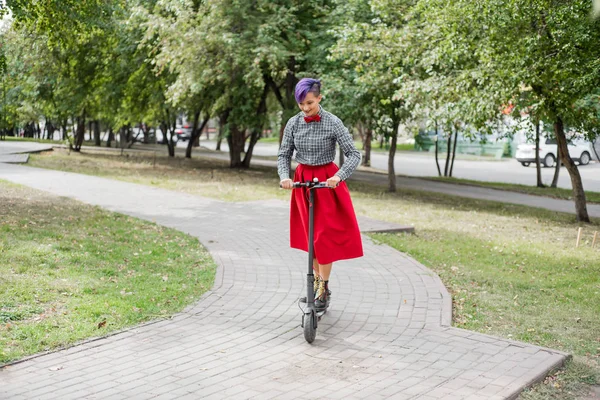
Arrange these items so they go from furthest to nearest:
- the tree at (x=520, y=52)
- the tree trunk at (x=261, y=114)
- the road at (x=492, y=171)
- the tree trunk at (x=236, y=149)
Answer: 1. the road at (x=492, y=171)
2. the tree trunk at (x=236, y=149)
3. the tree trunk at (x=261, y=114)
4. the tree at (x=520, y=52)

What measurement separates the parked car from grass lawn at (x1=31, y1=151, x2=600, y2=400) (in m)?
16.8

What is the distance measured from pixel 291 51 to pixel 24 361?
610 inches

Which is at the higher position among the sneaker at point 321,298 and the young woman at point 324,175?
the young woman at point 324,175

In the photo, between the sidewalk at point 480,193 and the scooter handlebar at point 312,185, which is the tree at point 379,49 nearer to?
the sidewalk at point 480,193

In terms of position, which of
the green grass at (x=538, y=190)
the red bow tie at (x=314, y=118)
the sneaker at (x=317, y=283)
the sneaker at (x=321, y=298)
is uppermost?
the red bow tie at (x=314, y=118)

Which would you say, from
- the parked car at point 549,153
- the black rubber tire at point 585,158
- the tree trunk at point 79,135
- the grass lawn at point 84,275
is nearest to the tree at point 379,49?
the grass lawn at point 84,275

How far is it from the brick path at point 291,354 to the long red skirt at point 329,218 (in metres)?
0.68

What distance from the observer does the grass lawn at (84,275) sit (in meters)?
5.62

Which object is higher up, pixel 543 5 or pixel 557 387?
pixel 543 5

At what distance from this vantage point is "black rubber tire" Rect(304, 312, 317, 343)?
539 cm

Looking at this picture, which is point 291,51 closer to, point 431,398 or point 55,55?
point 55,55

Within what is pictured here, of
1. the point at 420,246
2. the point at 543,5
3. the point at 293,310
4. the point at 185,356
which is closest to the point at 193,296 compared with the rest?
the point at 293,310

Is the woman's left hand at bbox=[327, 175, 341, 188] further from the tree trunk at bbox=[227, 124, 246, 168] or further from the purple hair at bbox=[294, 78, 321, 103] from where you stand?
the tree trunk at bbox=[227, 124, 246, 168]

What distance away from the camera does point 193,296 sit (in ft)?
22.3
